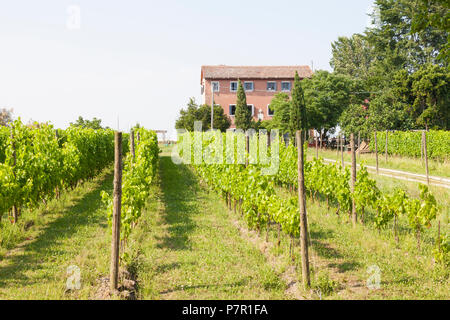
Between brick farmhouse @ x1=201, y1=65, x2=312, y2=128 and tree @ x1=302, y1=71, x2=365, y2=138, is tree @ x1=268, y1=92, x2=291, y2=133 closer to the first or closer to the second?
tree @ x1=302, y1=71, x2=365, y2=138

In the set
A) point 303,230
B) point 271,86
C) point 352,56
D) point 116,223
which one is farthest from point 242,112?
point 116,223

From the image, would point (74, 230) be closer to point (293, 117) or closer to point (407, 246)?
point (407, 246)

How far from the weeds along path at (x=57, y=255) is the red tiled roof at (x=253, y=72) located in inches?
1333

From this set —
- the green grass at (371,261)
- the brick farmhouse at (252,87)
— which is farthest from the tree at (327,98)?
the green grass at (371,261)

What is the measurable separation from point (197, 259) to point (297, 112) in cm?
2569

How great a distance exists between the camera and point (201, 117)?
122 ft

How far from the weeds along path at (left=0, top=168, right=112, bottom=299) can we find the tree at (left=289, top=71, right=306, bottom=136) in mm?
22852

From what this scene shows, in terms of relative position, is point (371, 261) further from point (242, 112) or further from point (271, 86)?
point (271, 86)

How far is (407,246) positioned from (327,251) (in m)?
1.40

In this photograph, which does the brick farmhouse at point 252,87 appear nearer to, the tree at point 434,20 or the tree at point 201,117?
the tree at point 201,117

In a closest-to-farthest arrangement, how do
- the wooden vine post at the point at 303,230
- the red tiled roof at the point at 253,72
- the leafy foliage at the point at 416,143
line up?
the wooden vine post at the point at 303,230, the leafy foliage at the point at 416,143, the red tiled roof at the point at 253,72

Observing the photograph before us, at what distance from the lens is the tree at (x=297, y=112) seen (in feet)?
99.6

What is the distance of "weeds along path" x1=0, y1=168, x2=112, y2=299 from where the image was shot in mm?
4969
